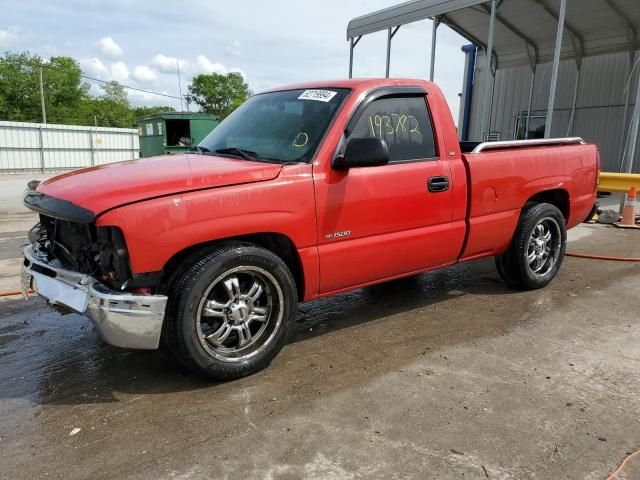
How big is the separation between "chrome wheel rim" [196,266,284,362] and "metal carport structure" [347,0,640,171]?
10541 millimetres

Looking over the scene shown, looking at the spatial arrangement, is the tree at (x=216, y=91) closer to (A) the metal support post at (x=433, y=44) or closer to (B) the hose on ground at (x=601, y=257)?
(A) the metal support post at (x=433, y=44)

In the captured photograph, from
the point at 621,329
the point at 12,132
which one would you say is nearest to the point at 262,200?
the point at 621,329

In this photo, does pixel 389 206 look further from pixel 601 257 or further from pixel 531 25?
pixel 531 25

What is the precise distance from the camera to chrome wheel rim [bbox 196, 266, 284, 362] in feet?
10.6

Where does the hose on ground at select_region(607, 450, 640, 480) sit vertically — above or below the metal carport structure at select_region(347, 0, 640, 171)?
below

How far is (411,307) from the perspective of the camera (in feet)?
15.6

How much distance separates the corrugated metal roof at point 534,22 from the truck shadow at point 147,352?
9.40 meters

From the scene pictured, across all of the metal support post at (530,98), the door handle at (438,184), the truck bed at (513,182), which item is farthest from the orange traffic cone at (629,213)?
the metal support post at (530,98)

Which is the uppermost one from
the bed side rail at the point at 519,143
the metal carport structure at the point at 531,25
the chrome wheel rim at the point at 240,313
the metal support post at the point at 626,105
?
the metal carport structure at the point at 531,25

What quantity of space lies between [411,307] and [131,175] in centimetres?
268

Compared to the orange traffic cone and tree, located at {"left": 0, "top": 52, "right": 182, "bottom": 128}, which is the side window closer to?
the orange traffic cone

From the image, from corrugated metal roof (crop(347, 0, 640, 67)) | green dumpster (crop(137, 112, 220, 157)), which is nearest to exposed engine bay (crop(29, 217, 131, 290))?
corrugated metal roof (crop(347, 0, 640, 67))

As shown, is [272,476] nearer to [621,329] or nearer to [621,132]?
[621,329]

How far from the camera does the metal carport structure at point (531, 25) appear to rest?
13.1m
